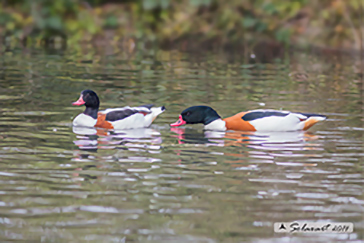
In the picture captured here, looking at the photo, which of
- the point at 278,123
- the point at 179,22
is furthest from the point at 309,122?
the point at 179,22

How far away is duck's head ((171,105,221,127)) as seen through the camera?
1002cm

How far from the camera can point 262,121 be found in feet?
31.4

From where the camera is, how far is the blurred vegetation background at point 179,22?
25.8 m

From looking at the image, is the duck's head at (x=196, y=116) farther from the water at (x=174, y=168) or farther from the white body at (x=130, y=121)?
the white body at (x=130, y=121)

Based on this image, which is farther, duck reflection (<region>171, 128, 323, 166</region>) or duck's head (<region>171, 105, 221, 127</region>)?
duck's head (<region>171, 105, 221, 127</region>)

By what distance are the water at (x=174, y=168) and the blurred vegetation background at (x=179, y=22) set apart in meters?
11.4

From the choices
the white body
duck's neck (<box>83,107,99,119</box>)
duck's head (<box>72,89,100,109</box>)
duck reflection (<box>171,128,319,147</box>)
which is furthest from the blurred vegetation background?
duck reflection (<box>171,128,319,147</box>)

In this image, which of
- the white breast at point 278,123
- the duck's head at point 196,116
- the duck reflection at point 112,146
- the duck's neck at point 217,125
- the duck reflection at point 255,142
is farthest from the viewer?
the duck's head at point 196,116

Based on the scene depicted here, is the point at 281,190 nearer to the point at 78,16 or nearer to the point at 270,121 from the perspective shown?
the point at 270,121

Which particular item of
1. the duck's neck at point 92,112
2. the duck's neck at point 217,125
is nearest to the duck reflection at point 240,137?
the duck's neck at point 217,125

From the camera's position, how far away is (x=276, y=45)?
25.9 metres

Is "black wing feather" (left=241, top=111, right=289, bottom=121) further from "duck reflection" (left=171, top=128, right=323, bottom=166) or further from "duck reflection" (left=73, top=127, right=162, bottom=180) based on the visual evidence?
"duck reflection" (left=73, top=127, right=162, bottom=180)

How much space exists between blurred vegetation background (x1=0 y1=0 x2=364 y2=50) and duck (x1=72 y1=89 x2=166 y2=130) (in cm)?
1571

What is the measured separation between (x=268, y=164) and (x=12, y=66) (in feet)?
36.1
